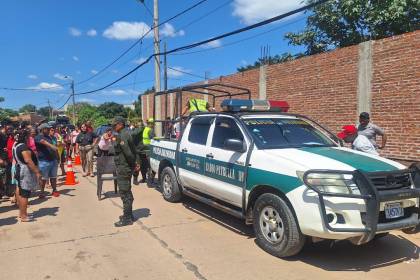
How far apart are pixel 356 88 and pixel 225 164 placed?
593 cm

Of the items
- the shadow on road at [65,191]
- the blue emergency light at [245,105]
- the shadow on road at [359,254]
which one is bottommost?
the shadow on road at [359,254]

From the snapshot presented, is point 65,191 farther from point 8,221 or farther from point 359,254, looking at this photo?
point 359,254

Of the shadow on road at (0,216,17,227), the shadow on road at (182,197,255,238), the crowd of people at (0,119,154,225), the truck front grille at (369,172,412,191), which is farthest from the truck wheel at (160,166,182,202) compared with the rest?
the truck front grille at (369,172,412,191)

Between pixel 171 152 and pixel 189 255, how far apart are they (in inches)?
131

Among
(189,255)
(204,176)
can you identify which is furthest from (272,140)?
(189,255)

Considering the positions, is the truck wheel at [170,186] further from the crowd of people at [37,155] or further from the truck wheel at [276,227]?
the truck wheel at [276,227]

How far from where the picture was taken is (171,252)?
550cm

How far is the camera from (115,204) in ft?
28.6

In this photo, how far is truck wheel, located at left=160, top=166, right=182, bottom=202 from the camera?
8320 millimetres

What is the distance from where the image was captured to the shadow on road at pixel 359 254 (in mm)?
5023

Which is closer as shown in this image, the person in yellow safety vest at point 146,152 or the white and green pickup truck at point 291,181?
the white and green pickup truck at point 291,181

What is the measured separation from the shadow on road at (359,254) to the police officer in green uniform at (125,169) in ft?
9.94

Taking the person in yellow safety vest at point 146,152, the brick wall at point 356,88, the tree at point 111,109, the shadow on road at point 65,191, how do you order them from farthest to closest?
the tree at point 111,109, the person in yellow safety vest at point 146,152, the shadow on road at point 65,191, the brick wall at point 356,88

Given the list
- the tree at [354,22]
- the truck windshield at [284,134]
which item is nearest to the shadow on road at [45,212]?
the truck windshield at [284,134]
